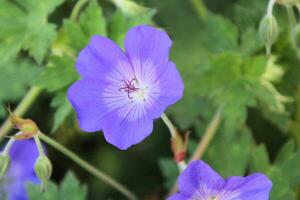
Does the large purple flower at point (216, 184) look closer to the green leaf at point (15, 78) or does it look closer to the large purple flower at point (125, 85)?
the large purple flower at point (125, 85)

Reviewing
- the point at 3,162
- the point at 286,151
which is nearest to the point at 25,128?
the point at 3,162

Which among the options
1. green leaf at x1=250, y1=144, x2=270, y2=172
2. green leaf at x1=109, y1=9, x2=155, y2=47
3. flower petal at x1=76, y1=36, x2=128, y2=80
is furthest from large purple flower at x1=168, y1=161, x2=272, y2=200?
green leaf at x1=109, y1=9, x2=155, y2=47

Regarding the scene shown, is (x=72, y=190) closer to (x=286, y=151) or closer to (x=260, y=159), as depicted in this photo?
(x=260, y=159)

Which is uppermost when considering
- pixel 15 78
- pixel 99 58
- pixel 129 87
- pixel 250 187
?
pixel 99 58

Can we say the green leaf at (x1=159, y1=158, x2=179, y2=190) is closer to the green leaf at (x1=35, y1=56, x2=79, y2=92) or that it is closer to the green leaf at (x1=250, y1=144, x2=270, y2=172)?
the green leaf at (x1=250, y1=144, x2=270, y2=172)

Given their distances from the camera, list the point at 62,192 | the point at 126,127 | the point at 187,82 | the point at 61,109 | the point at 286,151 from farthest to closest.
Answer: the point at 187,82 < the point at 286,151 < the point at 62,192 < the point at 61,109 < the point at 126,127
